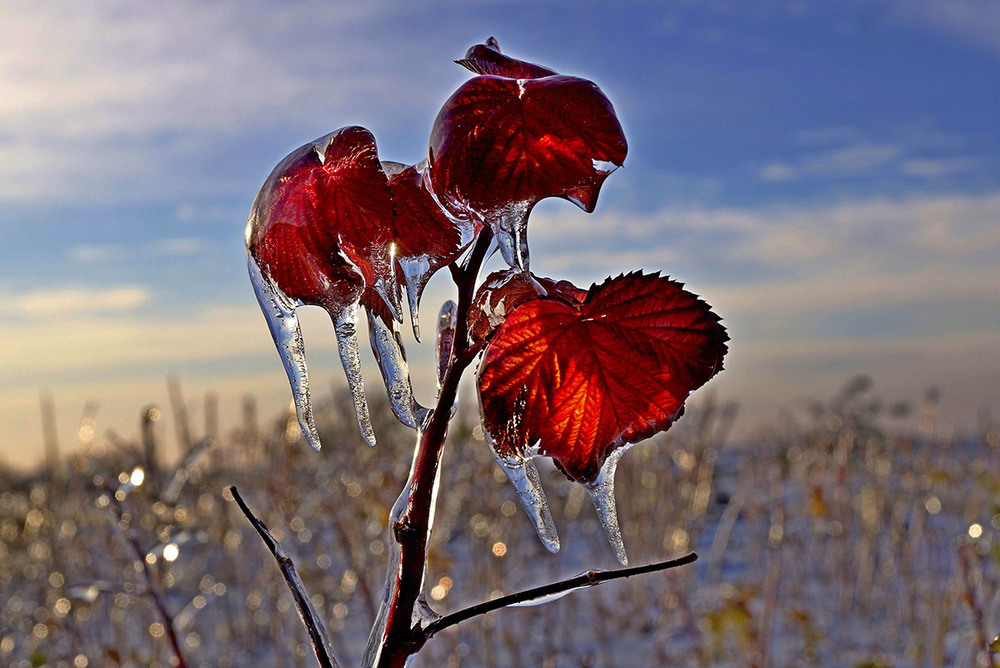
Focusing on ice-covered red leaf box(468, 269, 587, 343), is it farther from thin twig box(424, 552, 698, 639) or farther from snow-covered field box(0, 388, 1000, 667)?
snow-covered field box(0, 388, 1000, 667)

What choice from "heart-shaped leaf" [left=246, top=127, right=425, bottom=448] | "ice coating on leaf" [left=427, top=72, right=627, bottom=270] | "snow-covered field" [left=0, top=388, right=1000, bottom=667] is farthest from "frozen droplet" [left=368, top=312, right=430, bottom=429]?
"snow-covered field" [left=0, top=388, right=1000, bottom=667]

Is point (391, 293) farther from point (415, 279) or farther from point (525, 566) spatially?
point (525, 566)

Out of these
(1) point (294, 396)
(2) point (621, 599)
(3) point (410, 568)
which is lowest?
(2) point (621, 599)

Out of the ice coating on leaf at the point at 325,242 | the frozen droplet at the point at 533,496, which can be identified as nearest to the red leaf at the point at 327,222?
the ice coating on leaf at the point at 325,242

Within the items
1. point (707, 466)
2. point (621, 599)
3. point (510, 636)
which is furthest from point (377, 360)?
point (707, 466)

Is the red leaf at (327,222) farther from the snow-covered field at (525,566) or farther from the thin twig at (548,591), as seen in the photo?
the snow-covered field at (525,566)

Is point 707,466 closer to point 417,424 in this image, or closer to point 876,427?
point 876,427
